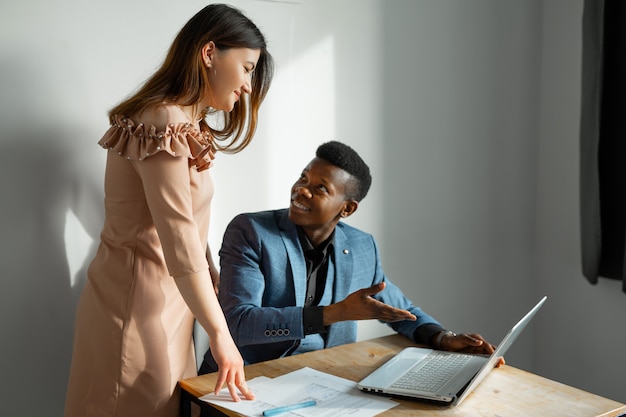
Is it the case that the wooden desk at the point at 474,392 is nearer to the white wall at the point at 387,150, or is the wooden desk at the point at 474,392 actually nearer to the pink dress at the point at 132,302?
the pink dress at the point at 132,302

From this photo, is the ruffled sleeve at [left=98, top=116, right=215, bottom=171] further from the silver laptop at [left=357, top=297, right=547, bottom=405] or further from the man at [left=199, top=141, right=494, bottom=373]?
the silver laptop at [left=357, top=297, right=547, bottom=405]

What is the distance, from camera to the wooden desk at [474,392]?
161 centimetres

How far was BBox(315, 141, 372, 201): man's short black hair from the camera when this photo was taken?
216cm

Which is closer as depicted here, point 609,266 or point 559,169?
point 609,266

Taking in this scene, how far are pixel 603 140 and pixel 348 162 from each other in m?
1.38

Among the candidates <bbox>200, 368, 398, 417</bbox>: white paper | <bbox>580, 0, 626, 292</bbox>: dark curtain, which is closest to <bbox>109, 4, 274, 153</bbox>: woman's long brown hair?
<bbox>200, 368, 398, 417</bbox>: white paper

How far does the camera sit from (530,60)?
3.30m

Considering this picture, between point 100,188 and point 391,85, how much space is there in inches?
47.7

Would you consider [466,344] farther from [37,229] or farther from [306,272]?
[37,229]

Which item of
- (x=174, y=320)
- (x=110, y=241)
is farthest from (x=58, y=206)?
(x=174, y=320)

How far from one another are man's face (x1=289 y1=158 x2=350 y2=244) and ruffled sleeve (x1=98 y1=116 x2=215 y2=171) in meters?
0.42

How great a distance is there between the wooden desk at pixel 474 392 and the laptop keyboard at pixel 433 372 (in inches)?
2.3

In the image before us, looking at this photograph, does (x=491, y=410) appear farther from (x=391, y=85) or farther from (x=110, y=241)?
(x=391, y=85)

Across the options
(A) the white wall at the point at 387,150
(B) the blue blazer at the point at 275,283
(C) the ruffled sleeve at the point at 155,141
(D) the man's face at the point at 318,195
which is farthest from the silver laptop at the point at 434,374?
(A) the white wall at the point at 387,150
